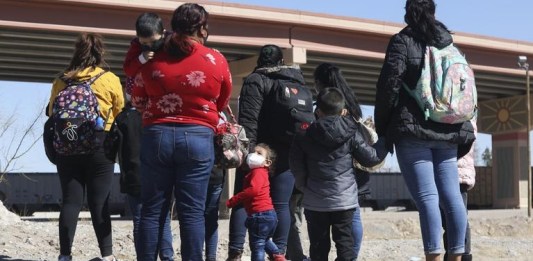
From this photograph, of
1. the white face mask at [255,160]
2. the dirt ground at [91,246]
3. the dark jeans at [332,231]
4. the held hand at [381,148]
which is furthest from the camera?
the dirt ground at [91,246]

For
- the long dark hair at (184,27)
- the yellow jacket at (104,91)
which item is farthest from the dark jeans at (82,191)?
the long dark hair at (184,27)

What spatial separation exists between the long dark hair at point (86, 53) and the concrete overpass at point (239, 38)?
17.5m

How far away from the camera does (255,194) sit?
770 centimetres

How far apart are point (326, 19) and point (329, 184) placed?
2235 centimetres

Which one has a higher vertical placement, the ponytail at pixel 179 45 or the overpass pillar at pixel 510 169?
the overpass pillar at pixel 510 169

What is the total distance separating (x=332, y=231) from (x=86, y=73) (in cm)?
233

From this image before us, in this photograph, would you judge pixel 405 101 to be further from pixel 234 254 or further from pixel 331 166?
pixel 234 254

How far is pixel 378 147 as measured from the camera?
6699mm

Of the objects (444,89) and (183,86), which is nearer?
(183,86)

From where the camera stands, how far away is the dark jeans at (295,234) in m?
8.27

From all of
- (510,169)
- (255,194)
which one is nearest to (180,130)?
(255,194)

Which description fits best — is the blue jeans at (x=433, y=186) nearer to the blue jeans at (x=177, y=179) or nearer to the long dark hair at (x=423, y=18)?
the long dark hair at (x=423, y=18)

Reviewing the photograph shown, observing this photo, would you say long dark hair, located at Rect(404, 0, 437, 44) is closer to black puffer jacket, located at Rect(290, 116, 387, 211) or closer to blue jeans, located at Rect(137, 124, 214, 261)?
black puffer jacket, located at Rect(290, 116, 387, 211)

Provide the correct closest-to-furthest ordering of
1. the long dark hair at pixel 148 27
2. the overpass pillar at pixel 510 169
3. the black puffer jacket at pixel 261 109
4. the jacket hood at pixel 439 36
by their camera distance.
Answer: the long dark hair at pixel 148 27 < the jacket hood at pixel 439 36 < the black puffer jacket at pixel 261 109 < the overpass pillar at pixel 510 169
